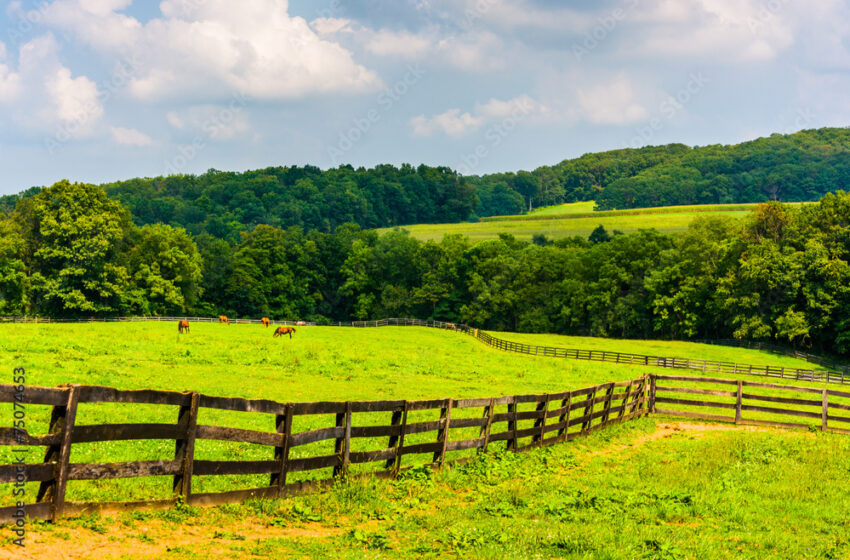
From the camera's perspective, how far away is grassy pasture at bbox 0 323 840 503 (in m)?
11.3

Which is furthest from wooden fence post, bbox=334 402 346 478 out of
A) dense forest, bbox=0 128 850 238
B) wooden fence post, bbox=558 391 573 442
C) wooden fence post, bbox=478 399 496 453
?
dense forest, bbox=0 128 850 238

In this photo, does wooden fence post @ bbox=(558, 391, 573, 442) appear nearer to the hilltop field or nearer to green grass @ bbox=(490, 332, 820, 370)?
the hilltop field

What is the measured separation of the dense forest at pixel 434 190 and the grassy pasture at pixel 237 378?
9913 cm

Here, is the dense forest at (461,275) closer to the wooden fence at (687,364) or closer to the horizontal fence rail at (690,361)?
the horizontal fence rail at (690,361)

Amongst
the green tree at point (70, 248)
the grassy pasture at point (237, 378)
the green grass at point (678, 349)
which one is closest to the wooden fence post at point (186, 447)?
the grassy pasture at point (237, 378)

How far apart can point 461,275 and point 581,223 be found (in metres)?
42.1

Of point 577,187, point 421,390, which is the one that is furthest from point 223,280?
point 577,187

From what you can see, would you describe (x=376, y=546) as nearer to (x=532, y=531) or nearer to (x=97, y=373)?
(x=532, y=531)

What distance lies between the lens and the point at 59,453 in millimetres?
6832

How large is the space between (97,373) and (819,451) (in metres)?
21.4

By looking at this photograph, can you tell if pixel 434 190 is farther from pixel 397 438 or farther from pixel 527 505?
pixel 527 505

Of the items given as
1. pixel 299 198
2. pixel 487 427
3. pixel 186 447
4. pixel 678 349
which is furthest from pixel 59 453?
pixel 299 198

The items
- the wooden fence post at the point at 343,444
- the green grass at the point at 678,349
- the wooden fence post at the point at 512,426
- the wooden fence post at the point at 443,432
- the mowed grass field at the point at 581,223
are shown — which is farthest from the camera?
the mowed grass field at the point at 581,223

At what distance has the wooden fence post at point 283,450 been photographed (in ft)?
29.3
